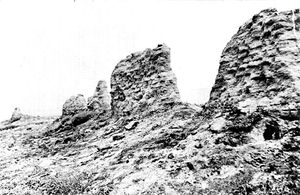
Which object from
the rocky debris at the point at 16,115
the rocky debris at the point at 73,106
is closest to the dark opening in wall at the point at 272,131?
the rocky debris at the point at 73,106

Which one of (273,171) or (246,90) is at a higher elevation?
(246,90)

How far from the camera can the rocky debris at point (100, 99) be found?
144ft

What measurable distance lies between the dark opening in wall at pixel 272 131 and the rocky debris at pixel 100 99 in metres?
30.5

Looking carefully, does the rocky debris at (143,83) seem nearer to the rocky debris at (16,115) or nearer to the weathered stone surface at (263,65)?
the weathered stone surface at (263,65)

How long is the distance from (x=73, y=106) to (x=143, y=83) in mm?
18133

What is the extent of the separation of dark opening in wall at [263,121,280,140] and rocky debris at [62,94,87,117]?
34172mm

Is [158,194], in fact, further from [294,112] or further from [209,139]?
[294,112]

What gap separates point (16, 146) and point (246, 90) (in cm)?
3360

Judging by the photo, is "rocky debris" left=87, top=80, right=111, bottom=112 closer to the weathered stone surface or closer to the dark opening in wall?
the weathered stone surface

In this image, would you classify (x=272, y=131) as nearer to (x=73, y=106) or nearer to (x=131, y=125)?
(x=131, y=125)

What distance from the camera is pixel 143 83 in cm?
3109

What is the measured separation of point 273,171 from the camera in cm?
1269

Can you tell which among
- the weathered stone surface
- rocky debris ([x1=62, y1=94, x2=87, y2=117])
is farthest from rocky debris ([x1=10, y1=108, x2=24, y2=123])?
the weathered stone surface

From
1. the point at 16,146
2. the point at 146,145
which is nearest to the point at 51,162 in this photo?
the point at 146,145
